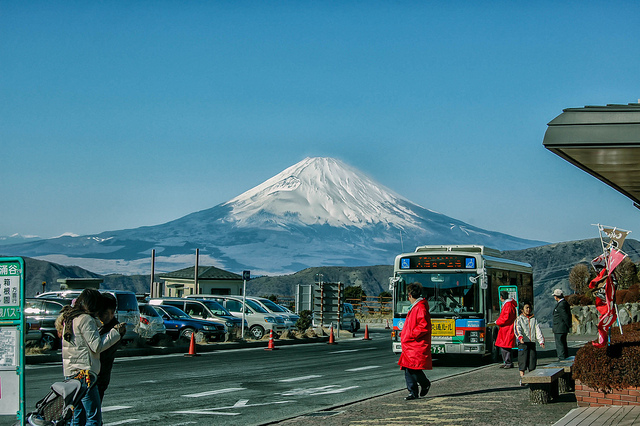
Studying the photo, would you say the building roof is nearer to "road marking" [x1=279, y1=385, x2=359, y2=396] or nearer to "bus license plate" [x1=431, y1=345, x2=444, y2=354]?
"bus license plate" [x1=431, y1=345, x2=444, y2=354]

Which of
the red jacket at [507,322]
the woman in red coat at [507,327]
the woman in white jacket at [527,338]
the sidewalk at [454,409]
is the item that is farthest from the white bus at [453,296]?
the sidewalk at [454,409]

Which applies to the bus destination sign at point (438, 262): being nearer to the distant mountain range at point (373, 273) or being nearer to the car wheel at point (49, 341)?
the car wheel at point (49, 341)

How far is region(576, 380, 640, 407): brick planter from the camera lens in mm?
9656

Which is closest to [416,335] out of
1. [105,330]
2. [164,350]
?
[105,330]

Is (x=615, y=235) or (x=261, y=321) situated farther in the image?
(x=261, y=321)

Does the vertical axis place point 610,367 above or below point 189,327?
above

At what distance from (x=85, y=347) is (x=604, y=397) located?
20.6 ft

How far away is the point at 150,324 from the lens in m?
24.8

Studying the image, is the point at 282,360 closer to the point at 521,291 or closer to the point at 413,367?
the point at 521,291

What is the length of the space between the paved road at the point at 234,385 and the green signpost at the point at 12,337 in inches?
→ 132

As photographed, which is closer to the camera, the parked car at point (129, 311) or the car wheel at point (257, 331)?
the parked car at point (129, 311)

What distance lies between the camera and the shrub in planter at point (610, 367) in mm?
9609

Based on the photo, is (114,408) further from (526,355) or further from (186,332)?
(186,332)

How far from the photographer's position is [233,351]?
82.2ft
